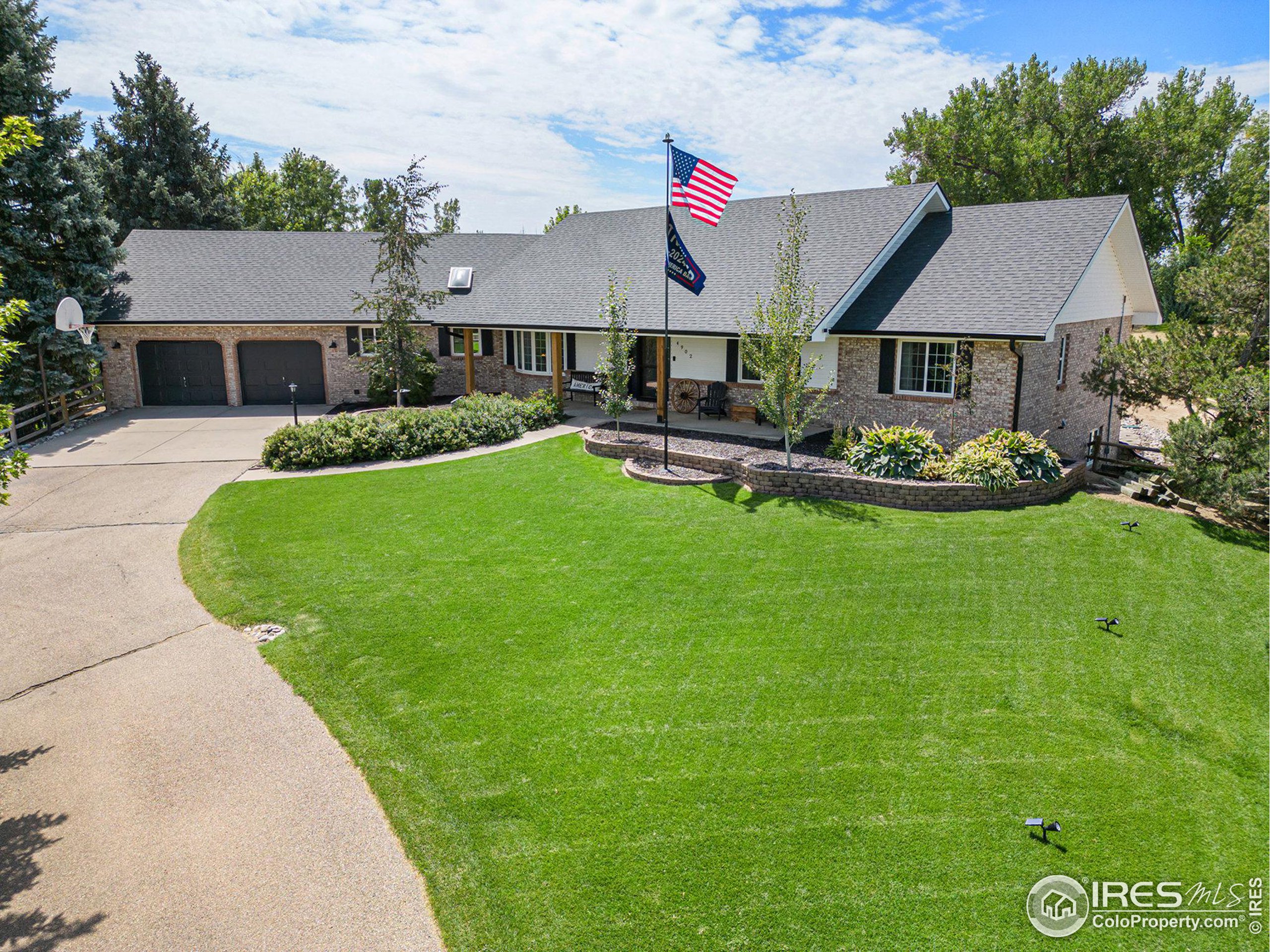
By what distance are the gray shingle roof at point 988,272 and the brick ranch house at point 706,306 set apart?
5cm

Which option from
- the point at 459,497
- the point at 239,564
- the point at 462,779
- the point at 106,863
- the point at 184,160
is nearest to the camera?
the point at 106,863

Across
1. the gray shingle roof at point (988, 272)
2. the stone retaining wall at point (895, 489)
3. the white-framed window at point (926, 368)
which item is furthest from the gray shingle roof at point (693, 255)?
the stone retaining wall at point (895, 489)

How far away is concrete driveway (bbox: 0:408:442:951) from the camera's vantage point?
222 inches

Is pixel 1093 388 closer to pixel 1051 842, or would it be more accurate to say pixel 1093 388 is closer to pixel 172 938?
pixel 1051 842

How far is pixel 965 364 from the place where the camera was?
658 inches

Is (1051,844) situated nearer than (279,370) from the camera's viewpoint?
Yes

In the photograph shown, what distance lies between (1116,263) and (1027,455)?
842 centimetres

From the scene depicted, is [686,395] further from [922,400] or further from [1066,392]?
[1066,392]

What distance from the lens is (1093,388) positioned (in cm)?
1700

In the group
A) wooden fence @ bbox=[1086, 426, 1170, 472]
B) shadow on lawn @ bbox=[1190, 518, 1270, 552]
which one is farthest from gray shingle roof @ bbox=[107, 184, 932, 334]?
shadow on lawn @ bbox=[1190, 518, 1270, 552]

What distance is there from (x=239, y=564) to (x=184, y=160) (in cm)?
3678

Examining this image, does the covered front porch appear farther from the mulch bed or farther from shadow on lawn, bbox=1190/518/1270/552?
shadow on lawn, bbox=1190/518/1270/552

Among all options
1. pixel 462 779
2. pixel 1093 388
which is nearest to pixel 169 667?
pixel 462 779

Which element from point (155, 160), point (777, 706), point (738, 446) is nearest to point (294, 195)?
point (155, 160)
